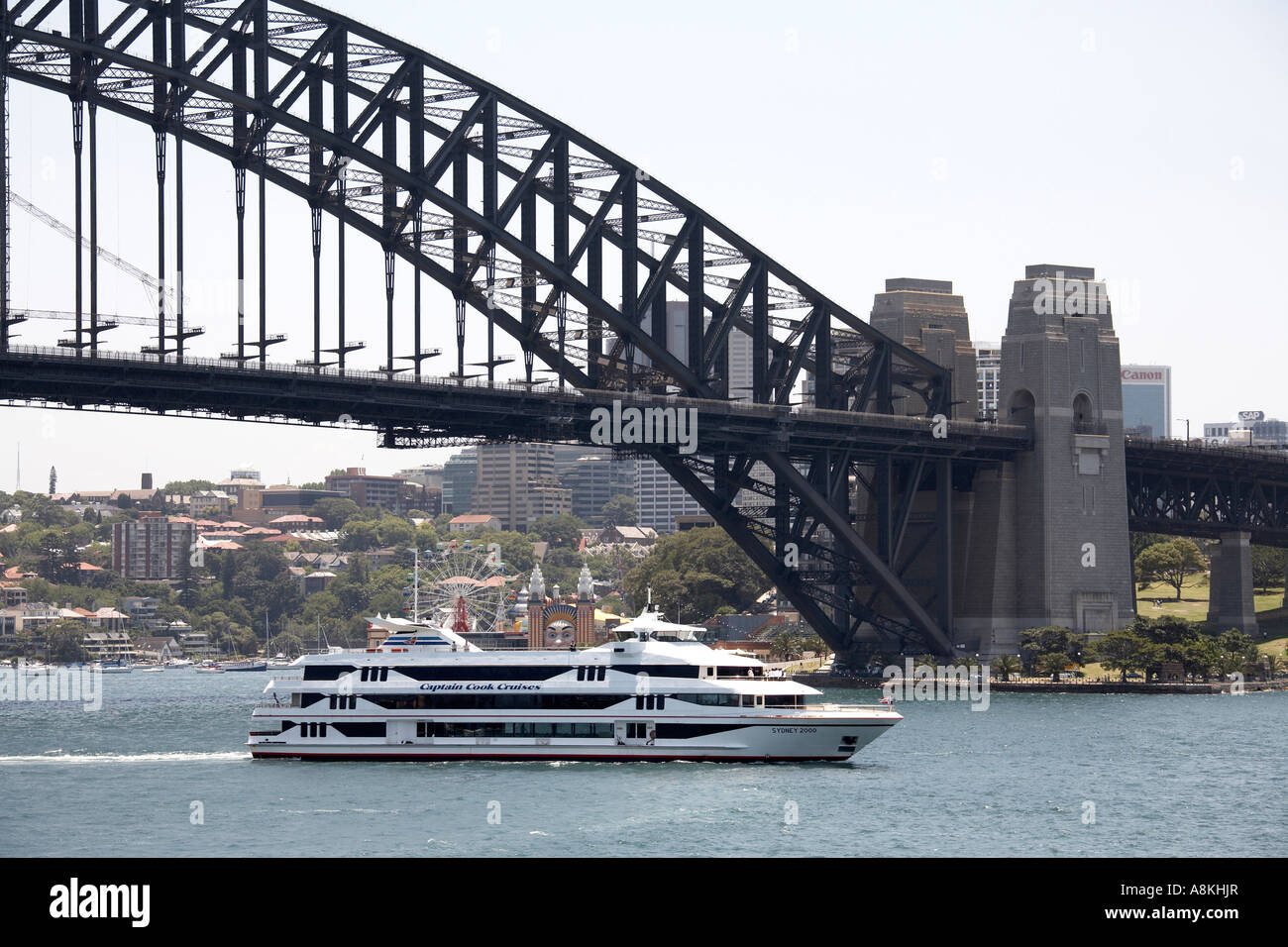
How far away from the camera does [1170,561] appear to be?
6014 inches

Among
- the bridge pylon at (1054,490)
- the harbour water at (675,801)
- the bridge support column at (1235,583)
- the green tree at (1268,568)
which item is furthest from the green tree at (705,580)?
the harbour water at (675,801)

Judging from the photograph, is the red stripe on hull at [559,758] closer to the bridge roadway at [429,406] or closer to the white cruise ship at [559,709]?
the white cruise ship at [559,709]

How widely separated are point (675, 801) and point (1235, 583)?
9017cm

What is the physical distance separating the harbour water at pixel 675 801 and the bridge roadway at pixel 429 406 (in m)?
14.7

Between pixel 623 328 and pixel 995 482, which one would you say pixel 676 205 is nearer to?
pixel 623 328

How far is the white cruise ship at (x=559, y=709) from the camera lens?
59688mm

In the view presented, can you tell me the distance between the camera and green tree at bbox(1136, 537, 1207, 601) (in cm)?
15350

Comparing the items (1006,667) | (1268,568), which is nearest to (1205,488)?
(1006,667)

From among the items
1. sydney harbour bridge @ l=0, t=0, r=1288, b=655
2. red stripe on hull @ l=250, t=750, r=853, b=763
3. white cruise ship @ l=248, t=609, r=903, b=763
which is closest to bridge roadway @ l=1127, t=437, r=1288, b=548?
sydney harbour bridge @ l=0, t=0, r=1288, b=655

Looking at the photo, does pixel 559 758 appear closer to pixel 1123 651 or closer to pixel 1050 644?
pixel 1050 644

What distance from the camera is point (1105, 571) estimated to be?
112 metres
